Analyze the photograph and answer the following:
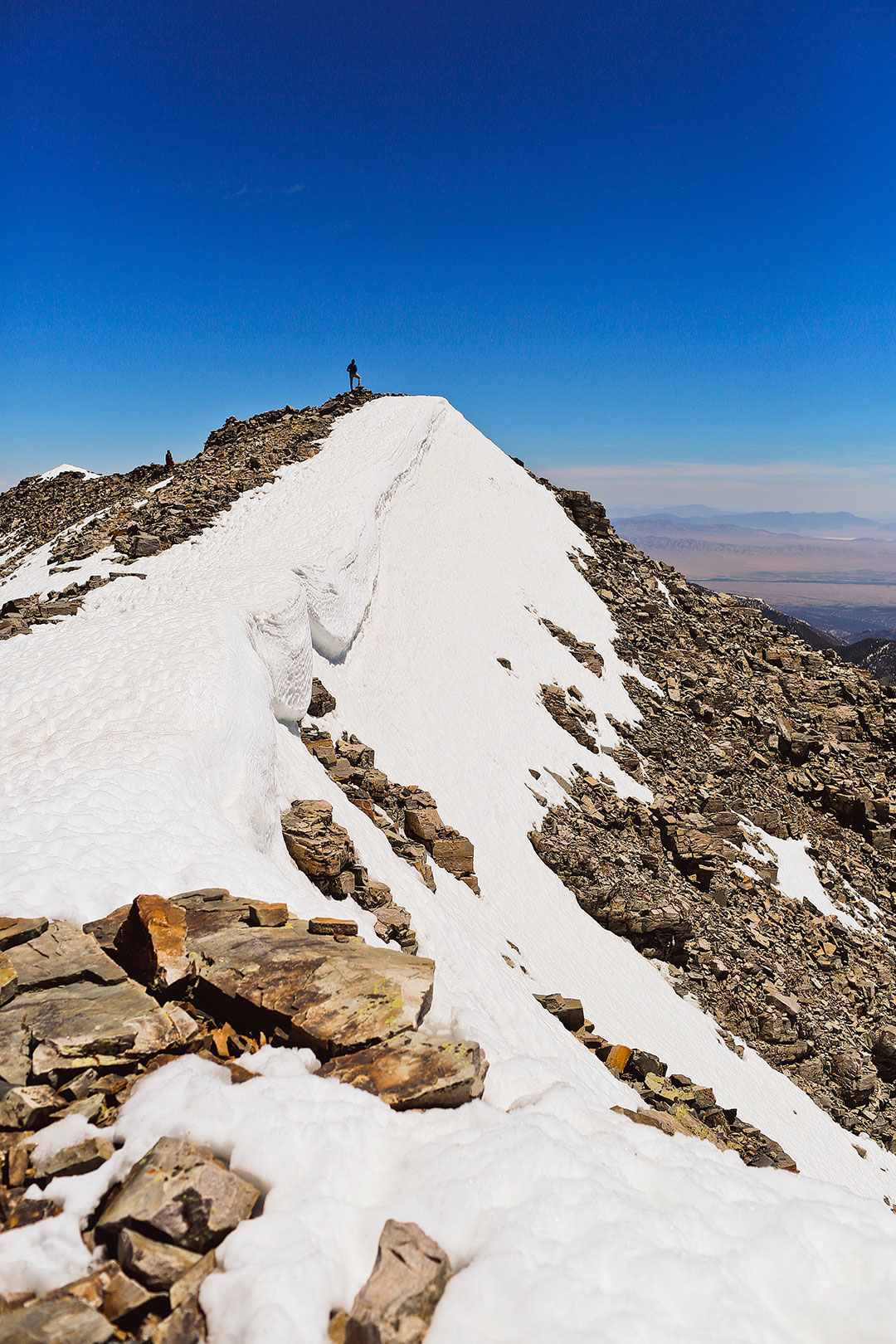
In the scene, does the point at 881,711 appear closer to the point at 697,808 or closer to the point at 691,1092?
the point at 697,808

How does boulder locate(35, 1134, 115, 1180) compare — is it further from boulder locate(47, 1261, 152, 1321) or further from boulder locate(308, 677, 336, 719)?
boulder locate(308, 677, 336, 719)

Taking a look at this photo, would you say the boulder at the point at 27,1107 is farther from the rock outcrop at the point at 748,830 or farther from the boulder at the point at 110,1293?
the rock outcrop at the point at 748,830

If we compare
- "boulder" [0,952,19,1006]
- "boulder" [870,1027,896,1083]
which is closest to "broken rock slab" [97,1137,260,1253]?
"boulder" [0,952,19,1006]

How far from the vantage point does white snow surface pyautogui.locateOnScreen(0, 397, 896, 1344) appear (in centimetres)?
317

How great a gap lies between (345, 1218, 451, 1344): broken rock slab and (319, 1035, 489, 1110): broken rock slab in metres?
0.89

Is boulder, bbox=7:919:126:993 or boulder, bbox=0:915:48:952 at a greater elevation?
boulder, bbox=0:915:48:952

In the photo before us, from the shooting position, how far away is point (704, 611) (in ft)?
116

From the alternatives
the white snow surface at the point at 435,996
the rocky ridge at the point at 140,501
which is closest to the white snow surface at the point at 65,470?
the rocky ridge at the point at 140,501

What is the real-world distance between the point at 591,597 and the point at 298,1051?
1144 inches

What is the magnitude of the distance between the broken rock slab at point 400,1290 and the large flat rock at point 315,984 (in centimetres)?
139

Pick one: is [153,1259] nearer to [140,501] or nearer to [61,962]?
[61,962]

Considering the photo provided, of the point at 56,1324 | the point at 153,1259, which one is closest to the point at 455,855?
the point at 153,1259

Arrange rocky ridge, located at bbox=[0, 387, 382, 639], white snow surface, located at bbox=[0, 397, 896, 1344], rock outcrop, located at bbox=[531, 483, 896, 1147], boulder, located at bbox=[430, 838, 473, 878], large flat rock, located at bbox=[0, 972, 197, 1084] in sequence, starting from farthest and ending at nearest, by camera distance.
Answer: rocky ridge, located at bbox=[0, 387, 382, 639]
rock outcrop, located at bbox=[531, 483, 896, 1147]
boulder, located at bbox=[430, 838, 473, 878]
large flat rock, located at bbox=[0, 972, 197, 1084]
white snow surface, located at bbox=[0, 397, 896, 1344]

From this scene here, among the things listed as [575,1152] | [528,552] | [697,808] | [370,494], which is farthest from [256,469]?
[575,1152]
